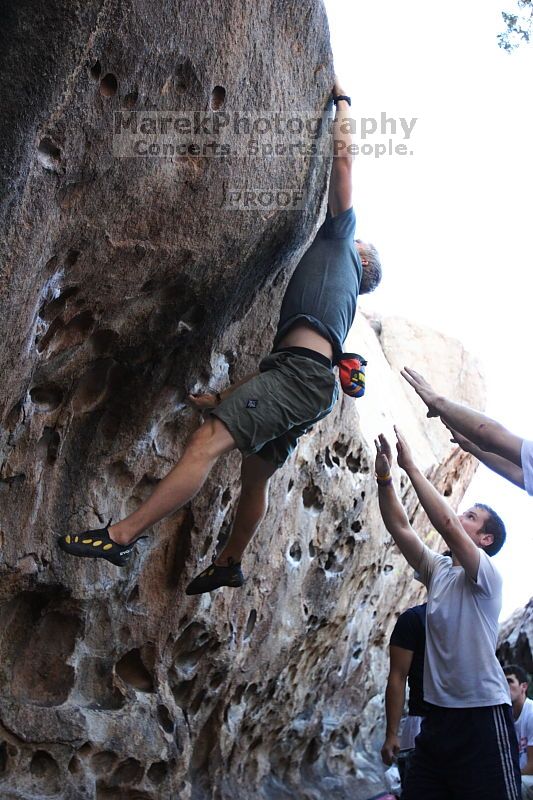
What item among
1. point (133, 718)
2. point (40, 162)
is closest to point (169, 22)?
point (40, 162)

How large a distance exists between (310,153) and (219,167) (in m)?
0.58

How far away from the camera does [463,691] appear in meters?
3.63

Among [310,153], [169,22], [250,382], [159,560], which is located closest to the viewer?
[169,22]

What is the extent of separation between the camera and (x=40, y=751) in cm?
390

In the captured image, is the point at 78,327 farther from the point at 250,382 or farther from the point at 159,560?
the point at 159,560

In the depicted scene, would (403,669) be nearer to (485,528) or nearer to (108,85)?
(485,528)

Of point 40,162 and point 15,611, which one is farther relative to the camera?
point 15,611

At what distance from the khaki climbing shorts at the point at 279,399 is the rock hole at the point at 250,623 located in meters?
1.89

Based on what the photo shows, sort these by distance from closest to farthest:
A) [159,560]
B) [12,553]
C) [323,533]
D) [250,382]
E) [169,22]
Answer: [169,22]
[250,382]
[12,553]
[159,560]
[323,533]

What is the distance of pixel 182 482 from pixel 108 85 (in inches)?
58.0

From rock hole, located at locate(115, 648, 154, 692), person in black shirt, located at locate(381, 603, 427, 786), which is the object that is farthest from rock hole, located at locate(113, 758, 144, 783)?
person in black shirt, located at locate(381, 603, 427, 786)

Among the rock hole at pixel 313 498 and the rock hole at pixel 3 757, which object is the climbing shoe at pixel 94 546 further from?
the rock hole at pixel 313 498

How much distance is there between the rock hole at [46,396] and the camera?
3.77 meters

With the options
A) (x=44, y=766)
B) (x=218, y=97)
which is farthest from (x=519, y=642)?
(x=218, y=97)
